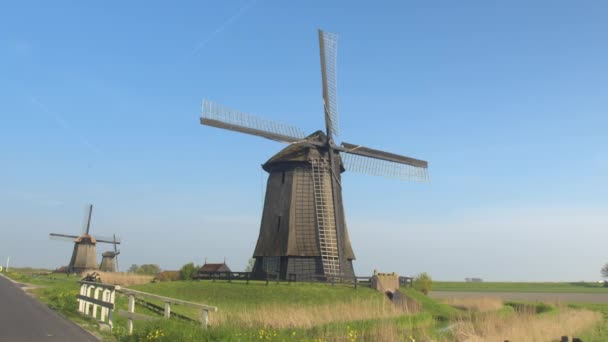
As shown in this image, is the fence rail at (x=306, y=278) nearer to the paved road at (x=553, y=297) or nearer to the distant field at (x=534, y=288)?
the paved road at (x=553, y=297)

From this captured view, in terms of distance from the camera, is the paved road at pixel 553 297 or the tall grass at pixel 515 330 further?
the paved road at pixel 553 297

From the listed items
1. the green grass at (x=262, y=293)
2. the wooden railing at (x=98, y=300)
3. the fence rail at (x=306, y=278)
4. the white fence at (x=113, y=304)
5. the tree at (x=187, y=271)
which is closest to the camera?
the white fence at (x=113, y=304)

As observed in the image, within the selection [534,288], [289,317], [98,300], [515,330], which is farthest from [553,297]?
[98,300]

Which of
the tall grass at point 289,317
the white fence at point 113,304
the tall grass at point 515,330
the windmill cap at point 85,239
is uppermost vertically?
the windmill cap at point 85,239

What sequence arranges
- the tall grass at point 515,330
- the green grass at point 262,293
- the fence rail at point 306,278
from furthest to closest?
Answer: the fence rail at point 306,278, the green grass at point 262,293, the tall grass at point 515,330

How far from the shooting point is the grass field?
1124cm

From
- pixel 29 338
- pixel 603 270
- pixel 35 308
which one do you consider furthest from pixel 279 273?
pixel 603 270

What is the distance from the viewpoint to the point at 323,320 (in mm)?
16625

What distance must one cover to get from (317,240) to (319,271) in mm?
2025

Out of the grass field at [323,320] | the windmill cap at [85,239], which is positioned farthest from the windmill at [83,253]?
the grass field at [323,320]

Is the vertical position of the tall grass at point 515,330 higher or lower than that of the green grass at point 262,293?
lower

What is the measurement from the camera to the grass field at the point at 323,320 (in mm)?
11242

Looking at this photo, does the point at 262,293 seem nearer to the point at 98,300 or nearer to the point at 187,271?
the point at 98,300

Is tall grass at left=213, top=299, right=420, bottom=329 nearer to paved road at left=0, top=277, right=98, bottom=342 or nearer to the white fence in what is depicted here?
the white fence
